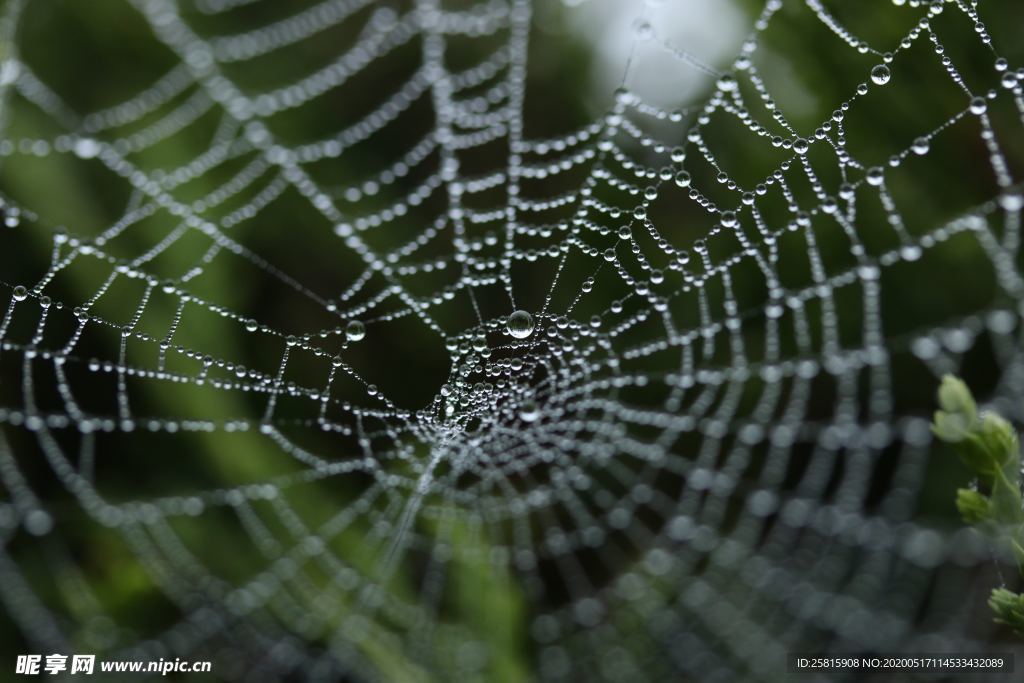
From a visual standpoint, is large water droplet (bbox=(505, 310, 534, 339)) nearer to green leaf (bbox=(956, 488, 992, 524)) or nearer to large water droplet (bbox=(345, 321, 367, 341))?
large water droplet (bbox=(345, 321, 367, 341))

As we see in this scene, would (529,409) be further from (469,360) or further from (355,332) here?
(355,332)

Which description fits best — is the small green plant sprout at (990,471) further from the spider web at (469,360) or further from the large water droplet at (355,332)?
the large water droplet at (355,332)

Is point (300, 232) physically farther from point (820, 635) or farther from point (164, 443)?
point (820, 635)

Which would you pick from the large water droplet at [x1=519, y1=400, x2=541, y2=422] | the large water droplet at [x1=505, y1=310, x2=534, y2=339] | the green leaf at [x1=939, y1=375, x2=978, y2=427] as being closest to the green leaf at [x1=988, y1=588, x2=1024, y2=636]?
the green leaf at [x1=939, y1=375, x2=978, y2=427]

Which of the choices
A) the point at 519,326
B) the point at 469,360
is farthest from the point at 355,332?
the point at 519,326

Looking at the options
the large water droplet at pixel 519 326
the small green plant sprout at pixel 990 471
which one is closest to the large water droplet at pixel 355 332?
the large water droplet at pixel 519 326

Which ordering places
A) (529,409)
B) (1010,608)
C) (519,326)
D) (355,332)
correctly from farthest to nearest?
(529,409) → (355,332) → (519,326) → (1010,608)
